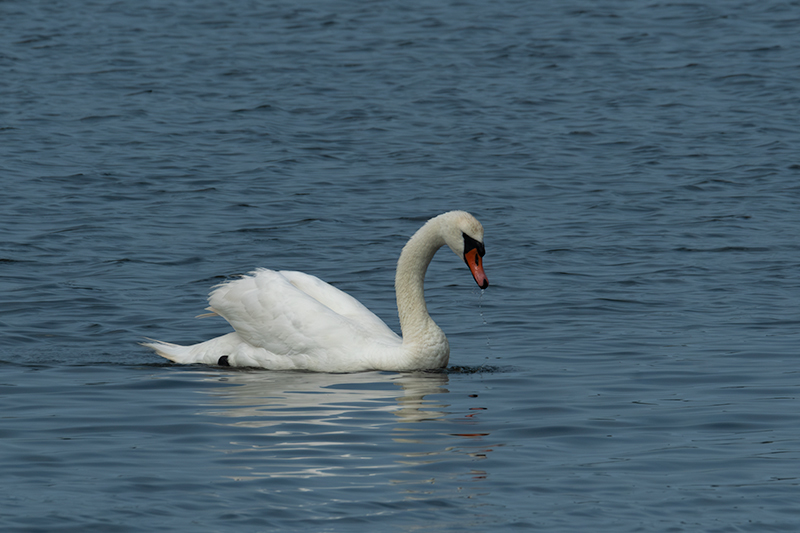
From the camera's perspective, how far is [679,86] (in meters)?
28.1

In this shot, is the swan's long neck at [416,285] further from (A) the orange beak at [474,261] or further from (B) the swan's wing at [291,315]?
(A) the orange beak at [474,261]

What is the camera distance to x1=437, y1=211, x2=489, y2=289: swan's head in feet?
36.2

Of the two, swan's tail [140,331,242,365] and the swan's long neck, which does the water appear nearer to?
swan's tail [140,331,242,365]

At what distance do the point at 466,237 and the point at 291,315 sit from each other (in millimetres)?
1588

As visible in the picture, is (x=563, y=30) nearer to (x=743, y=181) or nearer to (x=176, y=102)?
(x=176, y=102)

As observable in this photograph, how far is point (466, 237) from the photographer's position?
11.2m

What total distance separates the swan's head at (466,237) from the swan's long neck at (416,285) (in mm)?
156

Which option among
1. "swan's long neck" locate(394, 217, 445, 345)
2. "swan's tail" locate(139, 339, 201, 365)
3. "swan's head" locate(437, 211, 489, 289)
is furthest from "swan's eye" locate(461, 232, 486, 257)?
"swan's tail" locate(139, 339, 201, 365)

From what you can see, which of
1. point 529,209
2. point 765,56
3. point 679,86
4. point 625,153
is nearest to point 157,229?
point 529,209

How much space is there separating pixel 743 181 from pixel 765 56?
11.2 m

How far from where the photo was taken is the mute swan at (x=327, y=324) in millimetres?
11109

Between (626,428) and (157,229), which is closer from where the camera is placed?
(626,428)

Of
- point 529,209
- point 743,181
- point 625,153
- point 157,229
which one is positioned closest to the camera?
point 157,229

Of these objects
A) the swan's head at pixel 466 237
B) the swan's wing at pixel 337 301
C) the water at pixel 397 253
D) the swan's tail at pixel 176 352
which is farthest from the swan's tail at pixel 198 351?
the swan's head at pixel 466 237
